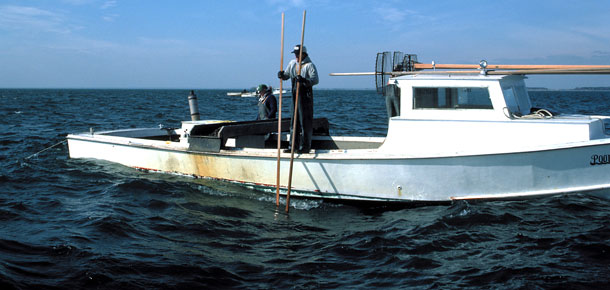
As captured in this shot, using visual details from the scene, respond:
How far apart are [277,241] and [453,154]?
2884 mm

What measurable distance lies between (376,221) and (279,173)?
1.85 meters

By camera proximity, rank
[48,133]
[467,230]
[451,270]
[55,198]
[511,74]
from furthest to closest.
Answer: [48,133] → [55,198] → [511,74] → [467,230] → [451,270]

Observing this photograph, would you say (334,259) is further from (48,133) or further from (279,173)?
(48,133)

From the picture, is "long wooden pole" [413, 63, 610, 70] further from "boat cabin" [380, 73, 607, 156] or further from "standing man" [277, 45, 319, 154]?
"standing man" [277, 45, 319, 154]

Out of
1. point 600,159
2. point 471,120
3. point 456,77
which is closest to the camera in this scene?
point 600,159

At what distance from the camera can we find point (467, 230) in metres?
7.14

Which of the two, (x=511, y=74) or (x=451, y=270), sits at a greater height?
(x=511, y=74)

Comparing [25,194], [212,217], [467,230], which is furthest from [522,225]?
[25,194]

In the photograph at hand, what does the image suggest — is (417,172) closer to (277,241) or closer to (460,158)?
(460,158)

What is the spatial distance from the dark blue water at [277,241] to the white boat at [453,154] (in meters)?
0.29

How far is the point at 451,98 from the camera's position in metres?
8.38

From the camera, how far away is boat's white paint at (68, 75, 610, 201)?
293 inches

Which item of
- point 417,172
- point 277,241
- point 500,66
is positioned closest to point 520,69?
point 500,66

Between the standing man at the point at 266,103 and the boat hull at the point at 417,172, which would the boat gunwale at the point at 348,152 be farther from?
the standing man at the point at 266,103
